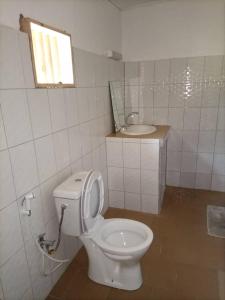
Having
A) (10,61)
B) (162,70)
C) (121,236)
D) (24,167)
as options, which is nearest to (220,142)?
(162,70)

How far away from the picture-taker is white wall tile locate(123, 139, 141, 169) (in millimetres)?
2346

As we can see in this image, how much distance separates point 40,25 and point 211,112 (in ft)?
7.04

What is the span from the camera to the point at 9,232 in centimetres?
120

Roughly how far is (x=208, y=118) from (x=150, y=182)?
1110mm

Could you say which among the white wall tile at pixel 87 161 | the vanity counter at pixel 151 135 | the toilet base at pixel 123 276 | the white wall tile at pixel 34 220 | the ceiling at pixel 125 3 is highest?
the ceiling at pixel 125 3

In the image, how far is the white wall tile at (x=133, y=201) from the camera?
8.27ft

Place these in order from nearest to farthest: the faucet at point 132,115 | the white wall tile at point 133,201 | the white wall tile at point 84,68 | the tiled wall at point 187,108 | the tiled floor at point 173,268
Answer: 1. the tiled floor at point 173,268
2. the white wall tile at point 84,68
3. the white wall tile at point 133,201
4. the tiled wall at point 187,108
5. the faucet at point 132,115

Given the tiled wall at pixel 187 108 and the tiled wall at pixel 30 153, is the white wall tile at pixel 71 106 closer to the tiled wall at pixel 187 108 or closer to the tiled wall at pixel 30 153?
the tiled wall at pixel 30 153

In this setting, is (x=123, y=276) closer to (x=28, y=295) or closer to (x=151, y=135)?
(x=28, y=295)

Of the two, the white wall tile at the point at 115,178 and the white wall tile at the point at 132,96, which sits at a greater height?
the white wall tile at the point at 132,96

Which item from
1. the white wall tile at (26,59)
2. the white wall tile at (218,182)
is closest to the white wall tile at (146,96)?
the white wall tile at (218,182)

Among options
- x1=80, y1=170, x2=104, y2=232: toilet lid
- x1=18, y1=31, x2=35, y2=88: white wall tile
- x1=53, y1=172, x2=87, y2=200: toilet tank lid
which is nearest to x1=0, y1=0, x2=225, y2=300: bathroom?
x1=18, y1=31, x2=35, y2=88: white wall tile

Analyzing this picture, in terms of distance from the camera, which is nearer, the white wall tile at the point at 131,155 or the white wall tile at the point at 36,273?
the white wall tile at the point at 36,273

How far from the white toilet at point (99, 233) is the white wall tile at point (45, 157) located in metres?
0.12
